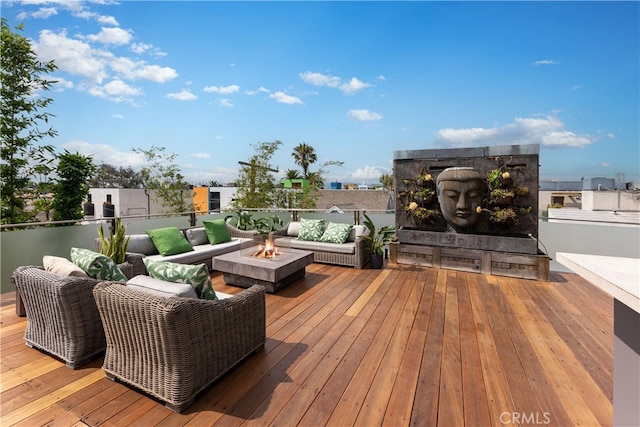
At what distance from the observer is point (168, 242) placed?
13.9 ft

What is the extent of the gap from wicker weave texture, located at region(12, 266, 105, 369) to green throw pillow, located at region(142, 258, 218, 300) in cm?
58

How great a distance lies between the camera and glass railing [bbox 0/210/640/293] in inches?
137

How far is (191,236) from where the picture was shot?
4.92 metres

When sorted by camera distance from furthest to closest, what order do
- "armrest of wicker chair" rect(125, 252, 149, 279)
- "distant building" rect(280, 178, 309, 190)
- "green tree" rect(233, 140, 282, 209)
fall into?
"distant building" rect(280, 178, 309, 190)
"green tree" rect(233, 140, 282, 209)
"armrest of wicker chair" rect(125, 252, 149, 279)

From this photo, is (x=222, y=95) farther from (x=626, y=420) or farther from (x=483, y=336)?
(x=626, y=420)

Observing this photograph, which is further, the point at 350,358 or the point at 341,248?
the point at 341,248

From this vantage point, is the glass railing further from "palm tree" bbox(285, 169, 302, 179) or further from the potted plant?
"palm tree" bbox(285, 169, 302, 179)

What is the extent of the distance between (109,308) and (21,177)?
4.07 meters

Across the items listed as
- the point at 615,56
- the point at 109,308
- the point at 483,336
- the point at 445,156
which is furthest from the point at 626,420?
the point at 615,56

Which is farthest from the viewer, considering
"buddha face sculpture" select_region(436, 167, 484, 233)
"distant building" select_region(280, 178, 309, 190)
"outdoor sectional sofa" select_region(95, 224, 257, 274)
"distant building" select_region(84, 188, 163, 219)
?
"distant building" select_region(84, 188, 163, 219)

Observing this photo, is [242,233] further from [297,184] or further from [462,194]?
[297,184]

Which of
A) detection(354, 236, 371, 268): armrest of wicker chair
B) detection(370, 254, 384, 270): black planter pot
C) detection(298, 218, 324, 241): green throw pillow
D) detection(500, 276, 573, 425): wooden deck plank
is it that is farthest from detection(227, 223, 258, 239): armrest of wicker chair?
detection(500, 276, 573, 425): wooden deck plank
